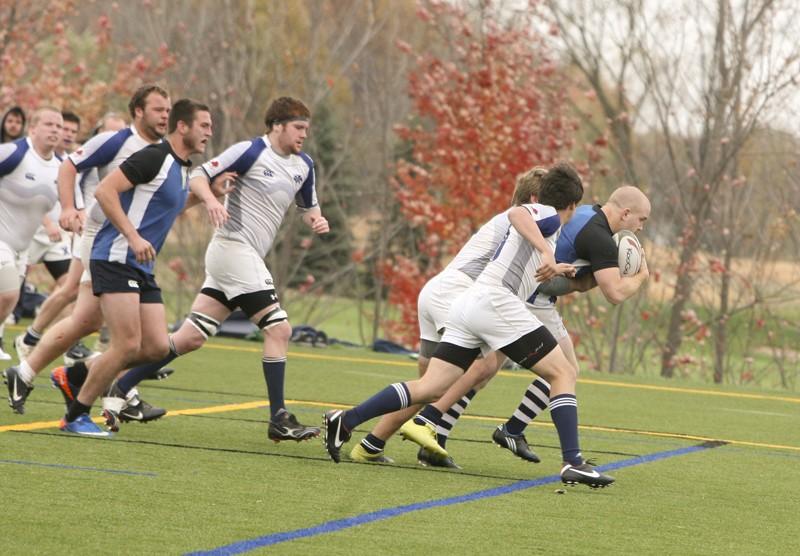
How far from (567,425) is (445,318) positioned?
4.72 feet

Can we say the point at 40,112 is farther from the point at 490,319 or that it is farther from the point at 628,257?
the point at 628,257

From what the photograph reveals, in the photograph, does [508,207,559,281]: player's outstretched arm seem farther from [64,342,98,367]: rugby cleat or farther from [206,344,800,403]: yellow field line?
[206,344,800,403]: yellow field line

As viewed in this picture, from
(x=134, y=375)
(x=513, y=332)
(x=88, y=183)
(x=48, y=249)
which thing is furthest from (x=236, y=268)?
(x=48, y=249)

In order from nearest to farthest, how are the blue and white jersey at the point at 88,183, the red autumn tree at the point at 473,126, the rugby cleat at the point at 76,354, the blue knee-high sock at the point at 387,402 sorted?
the blue knee-high sock at the point at 387,402, the blue and white jersey at the point at 88,183, the rugby cleat at the point at 76,354, the red autumn tree at the point at 473,126

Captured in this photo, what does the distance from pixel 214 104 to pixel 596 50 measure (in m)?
6.02

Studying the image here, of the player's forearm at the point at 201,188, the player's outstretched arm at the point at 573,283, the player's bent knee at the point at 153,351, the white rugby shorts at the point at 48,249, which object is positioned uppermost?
the player's forearm at the point at 201,188

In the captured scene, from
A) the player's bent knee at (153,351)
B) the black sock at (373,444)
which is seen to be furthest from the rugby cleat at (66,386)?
the black sock at (373,444)

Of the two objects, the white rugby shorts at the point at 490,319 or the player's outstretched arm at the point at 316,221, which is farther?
the player's outstretched arm at the point at 316,221

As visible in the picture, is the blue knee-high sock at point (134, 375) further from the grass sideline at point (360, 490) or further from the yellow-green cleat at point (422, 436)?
the yellow-green cleat at point (422, 436)

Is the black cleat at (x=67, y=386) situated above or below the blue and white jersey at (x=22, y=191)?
below

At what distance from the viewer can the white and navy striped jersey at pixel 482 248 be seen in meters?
8.60

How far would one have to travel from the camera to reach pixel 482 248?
8750 mm

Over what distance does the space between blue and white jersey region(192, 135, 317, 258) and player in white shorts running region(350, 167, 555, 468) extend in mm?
1144

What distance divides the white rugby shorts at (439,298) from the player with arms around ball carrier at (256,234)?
2.82 ft
